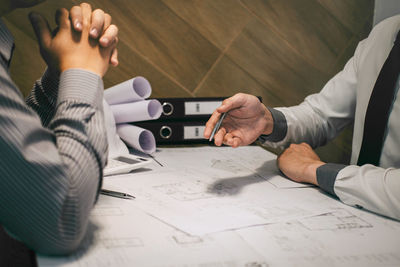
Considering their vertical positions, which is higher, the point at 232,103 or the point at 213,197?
the point at 232,103

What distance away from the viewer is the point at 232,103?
1.04m

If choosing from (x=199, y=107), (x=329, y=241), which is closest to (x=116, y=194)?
(x=329, y=241)

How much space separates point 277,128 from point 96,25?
0.70 metres

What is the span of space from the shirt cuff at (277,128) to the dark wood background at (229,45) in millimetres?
532

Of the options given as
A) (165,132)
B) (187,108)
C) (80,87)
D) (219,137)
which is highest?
(80,87)

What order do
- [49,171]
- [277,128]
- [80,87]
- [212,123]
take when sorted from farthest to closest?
[277,128]
[212,123]
[80,87]
[49,171]

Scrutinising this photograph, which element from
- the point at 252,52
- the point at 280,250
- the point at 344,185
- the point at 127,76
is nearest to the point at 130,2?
the point at 127,76

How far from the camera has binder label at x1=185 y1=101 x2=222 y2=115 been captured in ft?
4.82

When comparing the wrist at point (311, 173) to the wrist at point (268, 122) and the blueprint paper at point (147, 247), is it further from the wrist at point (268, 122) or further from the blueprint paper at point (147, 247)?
the blueprint paper at point (147, 247)

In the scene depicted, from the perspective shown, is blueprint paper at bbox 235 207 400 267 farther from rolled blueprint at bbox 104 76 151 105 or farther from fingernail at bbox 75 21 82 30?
rolled blueprint at bbox 104 76 151 105

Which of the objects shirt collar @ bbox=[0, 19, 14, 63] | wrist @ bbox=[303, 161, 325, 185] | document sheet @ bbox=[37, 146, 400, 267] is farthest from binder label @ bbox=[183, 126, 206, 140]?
shirt collar @ bbox=[0, 19, 14, 63]

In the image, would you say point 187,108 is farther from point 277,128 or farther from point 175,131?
point 277,128

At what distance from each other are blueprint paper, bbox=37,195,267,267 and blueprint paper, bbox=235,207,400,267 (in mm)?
46

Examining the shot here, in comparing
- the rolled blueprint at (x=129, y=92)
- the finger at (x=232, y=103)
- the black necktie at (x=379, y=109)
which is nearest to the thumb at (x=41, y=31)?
the finger at (x=232, y=103)
